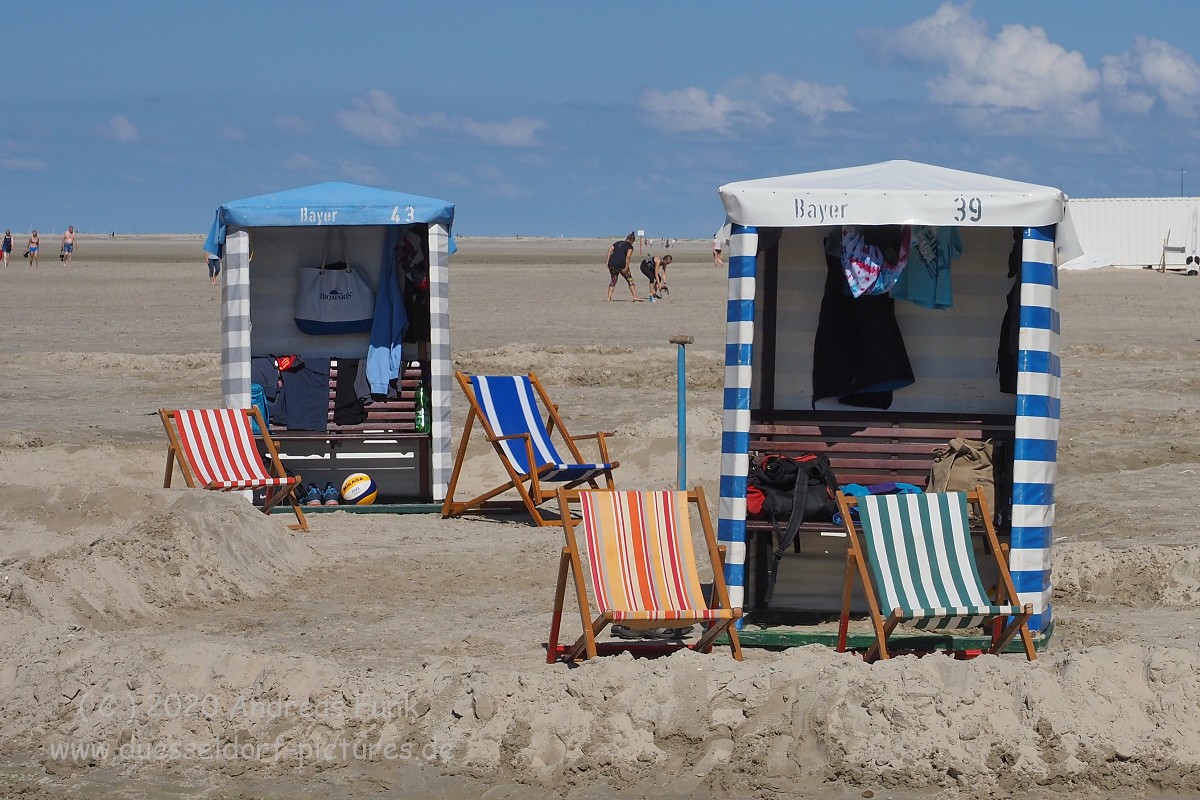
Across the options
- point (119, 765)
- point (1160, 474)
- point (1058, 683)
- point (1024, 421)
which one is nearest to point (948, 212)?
point (1024, 421)

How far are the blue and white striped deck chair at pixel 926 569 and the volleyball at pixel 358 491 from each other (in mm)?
4689

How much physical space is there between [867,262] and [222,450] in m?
4.50

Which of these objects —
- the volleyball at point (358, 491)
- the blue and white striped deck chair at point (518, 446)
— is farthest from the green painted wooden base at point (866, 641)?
the volleyball at point (358, 491)

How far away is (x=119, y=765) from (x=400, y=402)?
574 cm

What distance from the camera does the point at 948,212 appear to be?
638 cm

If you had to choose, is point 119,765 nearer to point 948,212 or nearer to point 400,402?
point 948,212

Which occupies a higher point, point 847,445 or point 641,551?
point 847,445

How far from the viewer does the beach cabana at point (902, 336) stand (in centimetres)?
639

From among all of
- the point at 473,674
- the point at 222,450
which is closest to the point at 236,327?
the point at 222,450

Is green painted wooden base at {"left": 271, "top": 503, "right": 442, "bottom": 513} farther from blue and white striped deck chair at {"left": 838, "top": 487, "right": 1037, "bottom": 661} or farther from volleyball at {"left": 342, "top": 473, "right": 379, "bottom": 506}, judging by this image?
blue and white striped deck chair at {"left": 838, "top": 487, "right": 1037, "bottom": 661}

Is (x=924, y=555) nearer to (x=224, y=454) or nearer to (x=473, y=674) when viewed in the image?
(x=473, y=674)

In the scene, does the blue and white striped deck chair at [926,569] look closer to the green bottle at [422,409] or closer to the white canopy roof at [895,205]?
the white canopy roof at [895,205]

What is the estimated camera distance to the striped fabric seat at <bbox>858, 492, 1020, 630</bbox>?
6215 mm

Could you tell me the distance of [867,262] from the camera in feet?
22.9
